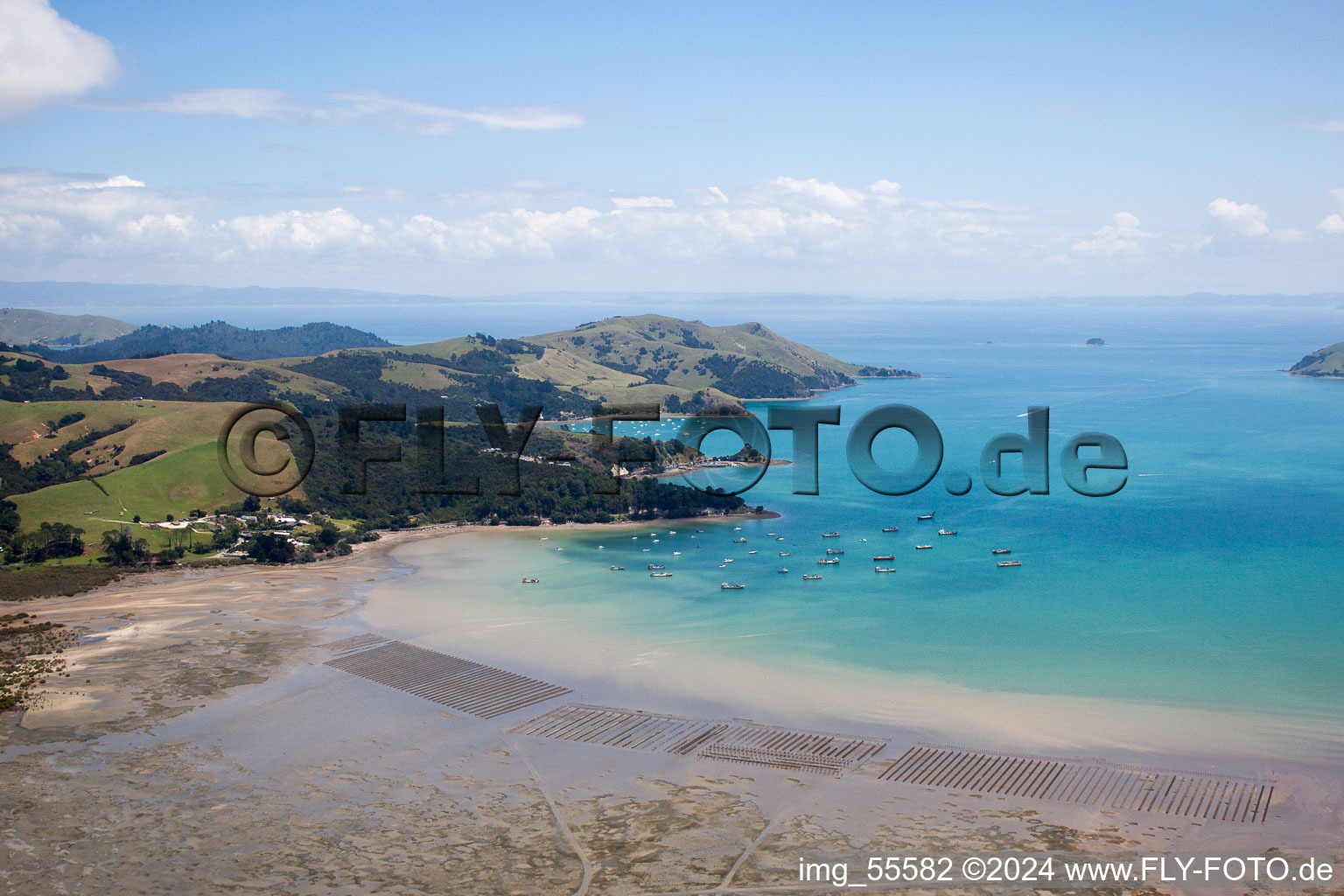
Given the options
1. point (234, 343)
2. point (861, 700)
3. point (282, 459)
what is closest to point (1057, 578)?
point (861, 700)

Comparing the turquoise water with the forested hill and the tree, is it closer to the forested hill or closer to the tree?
the tree

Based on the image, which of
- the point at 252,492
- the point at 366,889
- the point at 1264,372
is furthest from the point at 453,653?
the point at 1264,372

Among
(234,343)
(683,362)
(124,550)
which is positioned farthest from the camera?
(234,343)

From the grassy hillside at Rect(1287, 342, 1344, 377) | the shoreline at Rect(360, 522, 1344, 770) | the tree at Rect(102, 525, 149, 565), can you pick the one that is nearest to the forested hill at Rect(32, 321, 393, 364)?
the tree at Rect(102, 525, 149, 565)

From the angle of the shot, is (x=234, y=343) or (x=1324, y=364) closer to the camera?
(x=1324, y=364)

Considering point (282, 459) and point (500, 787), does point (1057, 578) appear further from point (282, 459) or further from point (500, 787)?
point (282, 459)

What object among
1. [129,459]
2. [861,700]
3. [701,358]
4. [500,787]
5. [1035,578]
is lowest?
[861,700]

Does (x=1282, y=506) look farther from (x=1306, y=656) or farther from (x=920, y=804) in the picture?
(x=920, y=804)
